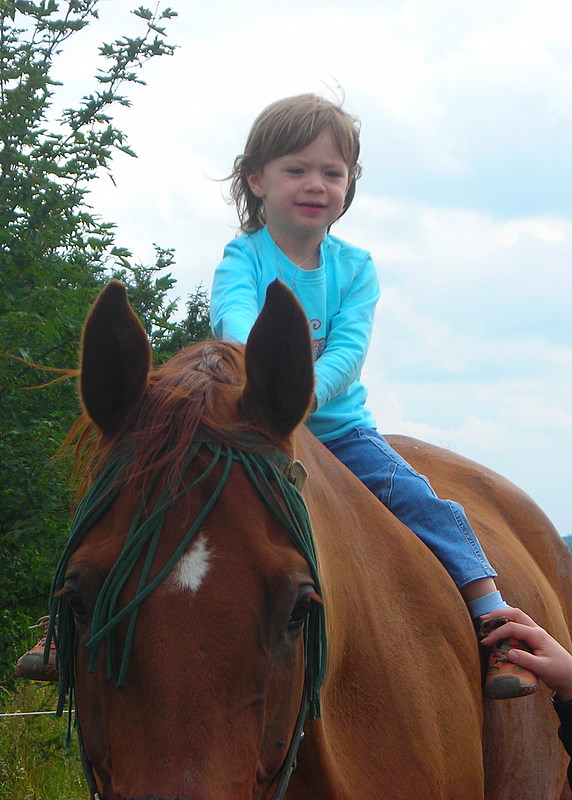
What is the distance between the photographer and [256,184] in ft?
11.6

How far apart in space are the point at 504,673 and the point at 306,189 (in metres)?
1.70

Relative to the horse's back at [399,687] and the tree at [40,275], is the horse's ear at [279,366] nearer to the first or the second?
the horse's back at [399,687]

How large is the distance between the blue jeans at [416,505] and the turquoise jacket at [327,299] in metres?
0.08

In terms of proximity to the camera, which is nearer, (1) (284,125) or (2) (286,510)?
(2) (286,510)

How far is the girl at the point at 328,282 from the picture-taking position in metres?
3.09

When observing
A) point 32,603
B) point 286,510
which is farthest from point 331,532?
point 32,603

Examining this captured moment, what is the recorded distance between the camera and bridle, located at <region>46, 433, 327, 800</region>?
76.9 inches

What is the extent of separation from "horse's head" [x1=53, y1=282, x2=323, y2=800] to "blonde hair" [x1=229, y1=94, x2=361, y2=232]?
4.60ft

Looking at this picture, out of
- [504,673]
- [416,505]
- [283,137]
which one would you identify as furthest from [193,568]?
[283,137]

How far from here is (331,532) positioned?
2523 mm

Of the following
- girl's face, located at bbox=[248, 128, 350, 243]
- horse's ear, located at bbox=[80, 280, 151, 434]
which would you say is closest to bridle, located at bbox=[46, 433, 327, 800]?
horse's ear, located at bbox=[80, 280, 151, 434]

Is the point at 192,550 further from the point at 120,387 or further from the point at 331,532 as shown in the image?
the point at 331,532

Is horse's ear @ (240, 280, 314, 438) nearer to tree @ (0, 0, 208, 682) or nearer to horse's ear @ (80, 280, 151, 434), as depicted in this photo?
horse's ear @ (80, 280, 151, 434)

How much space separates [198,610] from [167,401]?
48 centimetres
